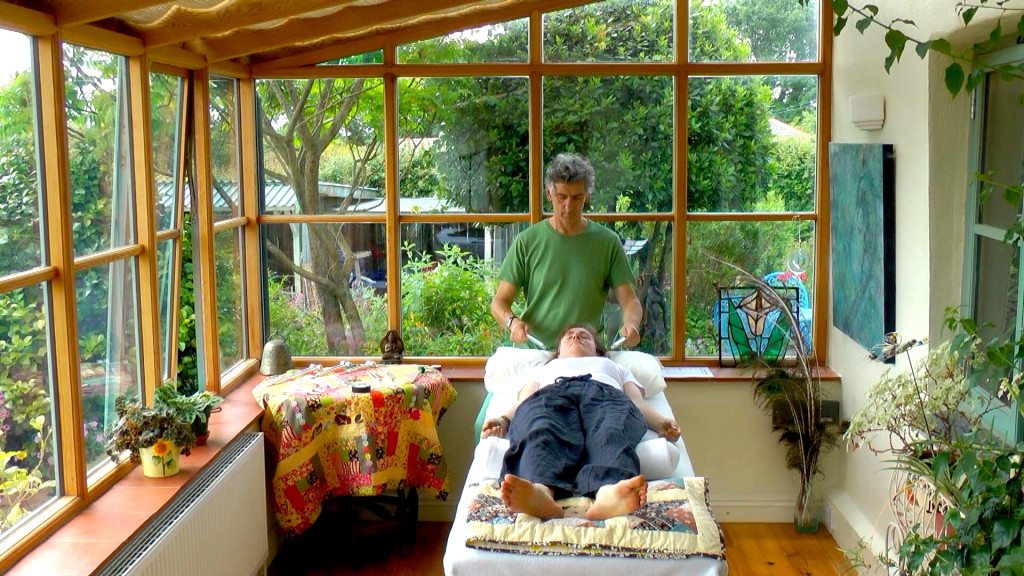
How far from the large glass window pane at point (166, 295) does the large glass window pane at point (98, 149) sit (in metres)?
0.40

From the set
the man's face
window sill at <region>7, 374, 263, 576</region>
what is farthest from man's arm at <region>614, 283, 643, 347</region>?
window sill at <region>7, 374, 263, 576</region>

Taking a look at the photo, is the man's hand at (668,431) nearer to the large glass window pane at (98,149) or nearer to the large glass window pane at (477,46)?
the large glass window pane at (98,149)

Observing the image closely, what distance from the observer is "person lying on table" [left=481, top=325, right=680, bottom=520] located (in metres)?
3.21

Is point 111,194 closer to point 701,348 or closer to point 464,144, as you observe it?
point 464,144

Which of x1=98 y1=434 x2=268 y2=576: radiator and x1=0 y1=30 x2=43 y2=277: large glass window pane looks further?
x1=98 y1=434 x2=268 y2=576: radiator

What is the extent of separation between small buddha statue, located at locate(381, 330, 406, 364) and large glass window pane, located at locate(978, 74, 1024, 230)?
2.66 meters

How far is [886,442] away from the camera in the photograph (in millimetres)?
4477

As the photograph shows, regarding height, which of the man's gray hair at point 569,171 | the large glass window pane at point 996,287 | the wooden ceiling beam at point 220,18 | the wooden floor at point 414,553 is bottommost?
the wooden floor at point 414,553

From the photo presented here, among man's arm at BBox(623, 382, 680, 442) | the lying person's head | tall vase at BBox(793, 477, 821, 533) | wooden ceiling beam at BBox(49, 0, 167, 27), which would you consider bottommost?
tall vase at BBox(793, 477, 821, 533)

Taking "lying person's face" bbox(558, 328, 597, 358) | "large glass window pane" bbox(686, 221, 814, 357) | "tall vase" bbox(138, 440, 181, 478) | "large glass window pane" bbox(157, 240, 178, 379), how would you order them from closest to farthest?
"tall vase" bbox(138, 440, 181, 478) < "large glass window pane" bbox(157, 240, 178, 379) < "lying person's face" bbox(558, 328, 597, 358) < "large glass window pane" bbox(686, 221, 814, 357)

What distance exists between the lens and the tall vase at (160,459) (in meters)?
3.68

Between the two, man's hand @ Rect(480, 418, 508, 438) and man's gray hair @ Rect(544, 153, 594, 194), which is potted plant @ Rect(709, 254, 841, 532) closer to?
man's gray hair @ Rect(544, 153, 594, 194)

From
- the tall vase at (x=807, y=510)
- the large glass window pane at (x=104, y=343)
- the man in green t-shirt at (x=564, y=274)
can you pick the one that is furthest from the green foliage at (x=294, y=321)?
the tall vase at (x=807, y=510)

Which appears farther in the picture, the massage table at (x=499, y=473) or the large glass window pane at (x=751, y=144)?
the large glass window pane at (x=751, y=144)
